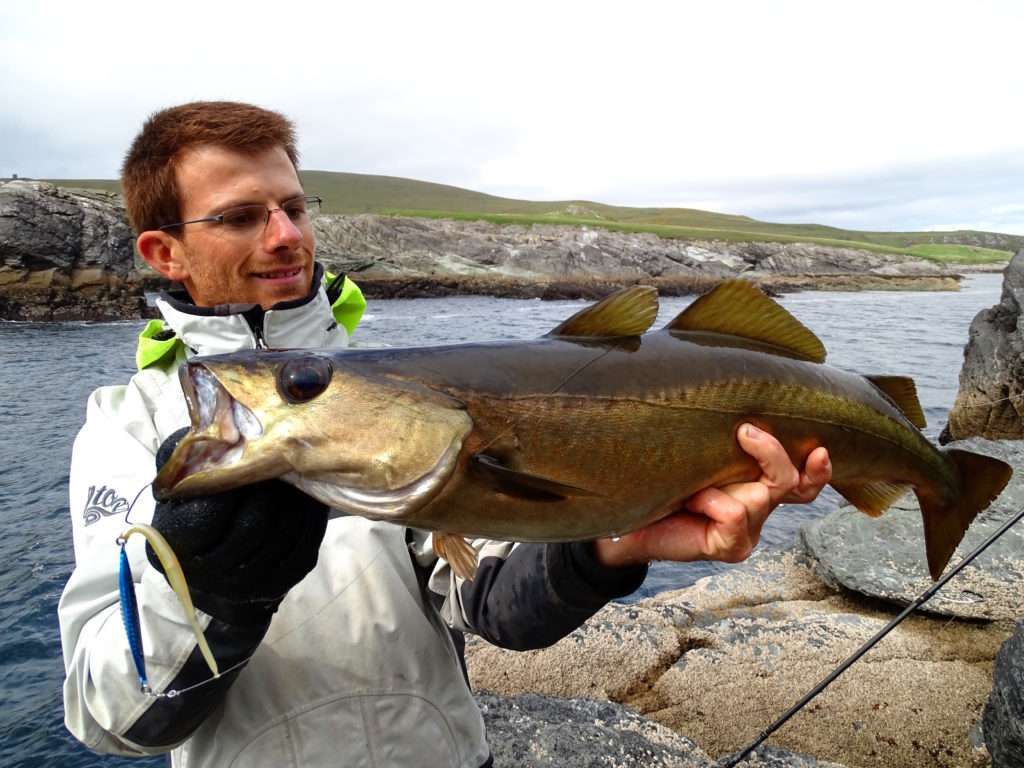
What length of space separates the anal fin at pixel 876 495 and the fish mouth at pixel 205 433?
91.1 inches

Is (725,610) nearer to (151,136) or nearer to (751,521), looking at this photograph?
(751,521)

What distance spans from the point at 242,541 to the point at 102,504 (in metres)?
0.72

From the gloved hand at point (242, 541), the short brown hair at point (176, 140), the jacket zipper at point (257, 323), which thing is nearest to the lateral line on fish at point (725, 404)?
the gloved hand at point (242, 541)

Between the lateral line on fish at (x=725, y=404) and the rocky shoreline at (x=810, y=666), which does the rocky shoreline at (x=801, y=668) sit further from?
the lateral line on fish at (x=725, y=404)

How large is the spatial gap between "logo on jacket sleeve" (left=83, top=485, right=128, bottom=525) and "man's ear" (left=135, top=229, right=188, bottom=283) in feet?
3.60

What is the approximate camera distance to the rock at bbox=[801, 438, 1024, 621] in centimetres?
564

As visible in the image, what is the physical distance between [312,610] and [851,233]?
575 feet

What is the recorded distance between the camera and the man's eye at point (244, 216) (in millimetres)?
2730

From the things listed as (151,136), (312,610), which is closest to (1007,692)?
(312,610)

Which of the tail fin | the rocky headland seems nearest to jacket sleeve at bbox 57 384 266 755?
the tail fin

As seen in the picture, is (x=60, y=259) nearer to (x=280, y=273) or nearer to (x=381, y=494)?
(x=280, y=273)

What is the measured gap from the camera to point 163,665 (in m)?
1.84

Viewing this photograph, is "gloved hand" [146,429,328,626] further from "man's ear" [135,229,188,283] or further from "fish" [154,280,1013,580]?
"man's ear" [135,229,188,283]

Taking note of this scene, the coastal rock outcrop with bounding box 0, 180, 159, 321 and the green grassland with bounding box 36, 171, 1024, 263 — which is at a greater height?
the green grassland with bounding box 36, 171, 1024, 263
